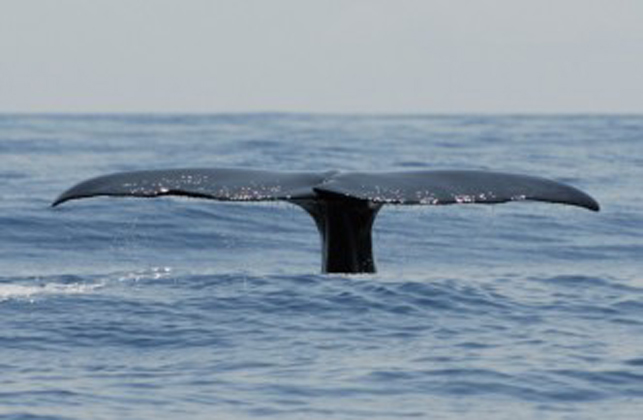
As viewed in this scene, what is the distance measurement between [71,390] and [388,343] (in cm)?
240

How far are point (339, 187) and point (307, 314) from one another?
174 centimetres

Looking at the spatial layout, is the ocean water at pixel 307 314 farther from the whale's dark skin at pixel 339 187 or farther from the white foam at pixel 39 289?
the whale's dark skin at pixel 339 187

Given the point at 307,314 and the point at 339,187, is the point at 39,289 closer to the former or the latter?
the point at 307,314

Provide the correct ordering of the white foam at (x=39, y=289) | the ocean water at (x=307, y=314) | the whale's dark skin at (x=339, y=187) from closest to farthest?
the ocean water at (x=307, y=314) → the whale's dark skin at (x=339, y=187) → the white foam at (x=39, y=289)

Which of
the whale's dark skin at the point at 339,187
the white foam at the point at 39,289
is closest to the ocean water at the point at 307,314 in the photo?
the white foam at the point at 39,289

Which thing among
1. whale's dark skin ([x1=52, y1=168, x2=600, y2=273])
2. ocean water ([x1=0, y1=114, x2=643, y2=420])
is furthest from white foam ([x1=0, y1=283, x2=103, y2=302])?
whale's dark skin ([x1=52, y1=168, x2=600, y2=273])

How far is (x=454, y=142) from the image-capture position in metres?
45.8

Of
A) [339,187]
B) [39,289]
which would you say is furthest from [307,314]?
[39,289]

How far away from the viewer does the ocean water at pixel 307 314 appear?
9406mm

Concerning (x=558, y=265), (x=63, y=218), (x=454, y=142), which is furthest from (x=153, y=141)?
(x=558, y=265)

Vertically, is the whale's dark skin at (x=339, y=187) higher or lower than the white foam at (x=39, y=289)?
higher

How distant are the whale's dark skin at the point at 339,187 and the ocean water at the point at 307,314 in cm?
98

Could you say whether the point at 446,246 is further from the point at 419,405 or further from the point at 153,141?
the point at 153,141

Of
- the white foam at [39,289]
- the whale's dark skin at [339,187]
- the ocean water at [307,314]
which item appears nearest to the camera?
the ocean water at [307,314]
